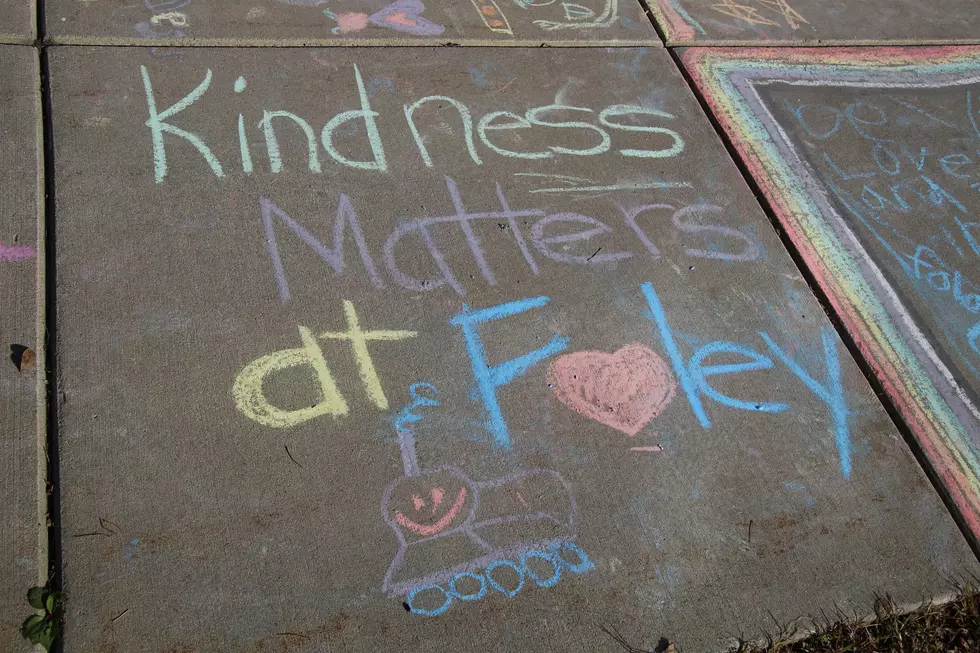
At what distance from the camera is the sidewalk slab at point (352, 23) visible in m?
3.28

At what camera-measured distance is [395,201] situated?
2.96 m

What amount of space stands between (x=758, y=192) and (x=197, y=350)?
7.22ft

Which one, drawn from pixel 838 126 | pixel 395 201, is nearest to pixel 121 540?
pixel 395 201

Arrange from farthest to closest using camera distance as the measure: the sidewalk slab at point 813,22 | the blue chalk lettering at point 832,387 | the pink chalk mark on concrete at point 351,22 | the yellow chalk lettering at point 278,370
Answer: the sidewalk slab at point 813,22 → the pink chalk mark on concrete at point 351,22 → the blue chalk lettering at point 832,387 → the yellow chalk lettering at point 278,370

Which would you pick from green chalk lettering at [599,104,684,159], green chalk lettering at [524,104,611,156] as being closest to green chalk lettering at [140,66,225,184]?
green chalk lettering at [524,104,611,156]

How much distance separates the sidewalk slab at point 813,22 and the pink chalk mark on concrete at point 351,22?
1.42 m

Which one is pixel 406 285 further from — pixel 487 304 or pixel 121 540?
pixel 121 540

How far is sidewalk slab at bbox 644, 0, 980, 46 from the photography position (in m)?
3.99

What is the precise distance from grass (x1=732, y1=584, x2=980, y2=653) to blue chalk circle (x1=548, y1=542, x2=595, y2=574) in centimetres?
45

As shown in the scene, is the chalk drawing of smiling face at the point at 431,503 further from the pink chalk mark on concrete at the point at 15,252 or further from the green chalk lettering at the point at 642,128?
the green chalk lettering at the point at 642,128

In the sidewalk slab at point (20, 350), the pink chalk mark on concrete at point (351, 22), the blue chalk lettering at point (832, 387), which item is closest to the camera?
the sidewalk slab at point (20, 350)

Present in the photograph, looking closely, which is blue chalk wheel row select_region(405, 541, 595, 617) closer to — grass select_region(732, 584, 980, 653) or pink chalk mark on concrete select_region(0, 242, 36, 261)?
grass select_region(732, 584, 980, 653)

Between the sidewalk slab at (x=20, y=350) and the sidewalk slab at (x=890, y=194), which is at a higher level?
the sidewalk slab at (x=890, y=194)

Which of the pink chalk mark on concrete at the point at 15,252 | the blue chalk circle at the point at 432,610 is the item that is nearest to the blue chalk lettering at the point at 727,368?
the blue chalk circle at the point at 432,610
